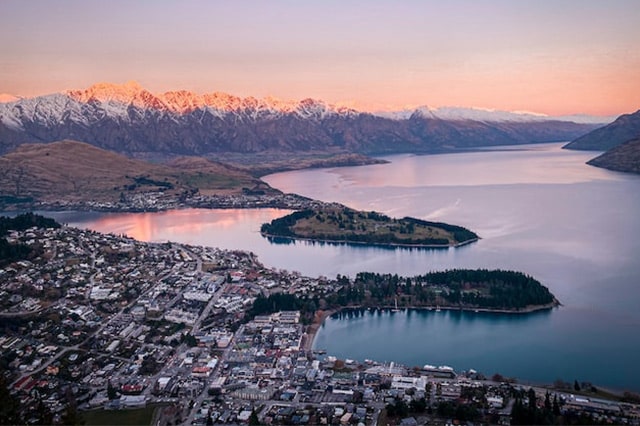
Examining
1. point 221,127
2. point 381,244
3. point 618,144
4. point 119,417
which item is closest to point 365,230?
point 381,244

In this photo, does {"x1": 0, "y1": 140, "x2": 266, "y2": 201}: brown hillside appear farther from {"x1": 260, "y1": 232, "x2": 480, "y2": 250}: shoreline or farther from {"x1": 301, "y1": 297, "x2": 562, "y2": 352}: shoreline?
{"x1": 301, "y1": 297, "x2": 562, "y2": 352}: shoreline

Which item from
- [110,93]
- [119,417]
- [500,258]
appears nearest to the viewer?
[119,417]

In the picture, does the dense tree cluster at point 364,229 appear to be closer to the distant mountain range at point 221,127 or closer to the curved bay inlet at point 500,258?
the curved bay inlet at point 500,258

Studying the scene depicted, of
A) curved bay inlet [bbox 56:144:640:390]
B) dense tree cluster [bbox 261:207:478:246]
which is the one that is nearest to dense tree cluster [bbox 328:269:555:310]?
curved bay inlet [bbox 56:144:640:390]

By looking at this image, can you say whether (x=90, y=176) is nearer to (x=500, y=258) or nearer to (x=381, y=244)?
(x=381, y=244)

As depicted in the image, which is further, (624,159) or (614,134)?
(614,134)

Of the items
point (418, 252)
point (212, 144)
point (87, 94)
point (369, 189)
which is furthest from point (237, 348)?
point (87, 94)
